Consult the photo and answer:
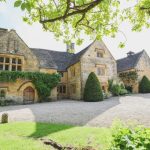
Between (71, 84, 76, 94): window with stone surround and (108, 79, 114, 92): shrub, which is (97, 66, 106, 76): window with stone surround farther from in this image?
(71, 84, 76, 94): window with stone surround

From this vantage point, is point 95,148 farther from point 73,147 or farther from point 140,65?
point 140,65

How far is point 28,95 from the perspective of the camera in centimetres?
2738

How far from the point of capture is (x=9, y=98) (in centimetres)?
2562

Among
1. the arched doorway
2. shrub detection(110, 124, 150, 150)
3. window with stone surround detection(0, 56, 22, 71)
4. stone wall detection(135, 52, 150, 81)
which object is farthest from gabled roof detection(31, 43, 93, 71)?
shrub detection(110, 124, 150, 150)

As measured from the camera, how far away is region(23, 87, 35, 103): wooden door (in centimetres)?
2719

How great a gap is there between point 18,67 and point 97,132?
2029 centimetres

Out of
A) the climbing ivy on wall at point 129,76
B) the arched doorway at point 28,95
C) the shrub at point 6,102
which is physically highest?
the climbing ivy on wall at point 129,76

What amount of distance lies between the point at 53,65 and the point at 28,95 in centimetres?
607

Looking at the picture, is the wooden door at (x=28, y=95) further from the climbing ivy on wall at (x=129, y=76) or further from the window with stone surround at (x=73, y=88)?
the climbing ivy on wall at (x=129, y=76)

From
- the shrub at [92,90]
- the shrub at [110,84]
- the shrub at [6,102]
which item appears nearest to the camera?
the shrub at [6,102]

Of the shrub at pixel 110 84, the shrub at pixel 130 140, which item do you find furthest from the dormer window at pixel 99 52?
the shrub at pixel 130 140

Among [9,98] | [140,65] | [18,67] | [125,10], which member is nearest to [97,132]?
[125,10]

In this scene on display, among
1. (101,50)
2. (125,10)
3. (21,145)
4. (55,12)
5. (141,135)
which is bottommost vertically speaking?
(21,145)

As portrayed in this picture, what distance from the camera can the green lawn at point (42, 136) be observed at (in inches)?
316
